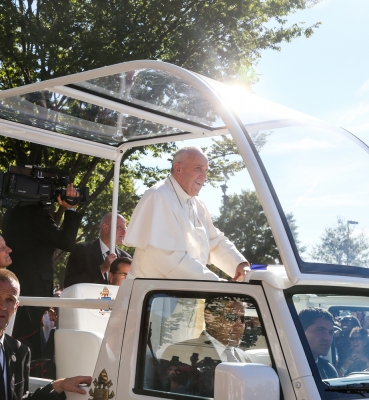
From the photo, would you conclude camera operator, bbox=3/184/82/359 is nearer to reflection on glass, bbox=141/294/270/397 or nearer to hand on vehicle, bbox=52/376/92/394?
hand on vehicle, bbox=52/376/92/394

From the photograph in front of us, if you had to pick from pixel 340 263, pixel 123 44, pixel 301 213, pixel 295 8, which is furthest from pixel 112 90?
pixel 295 8

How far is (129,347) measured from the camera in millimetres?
3240

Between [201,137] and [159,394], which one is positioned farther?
[201,137]

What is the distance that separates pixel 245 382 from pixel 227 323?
54 centimetres

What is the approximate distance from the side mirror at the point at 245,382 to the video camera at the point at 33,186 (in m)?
3.38

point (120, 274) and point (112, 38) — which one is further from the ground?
point (112, 38)

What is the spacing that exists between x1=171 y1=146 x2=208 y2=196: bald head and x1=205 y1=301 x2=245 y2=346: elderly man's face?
148 centimetres

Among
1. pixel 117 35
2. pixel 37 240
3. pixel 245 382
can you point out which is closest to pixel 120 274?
pixel 37 240

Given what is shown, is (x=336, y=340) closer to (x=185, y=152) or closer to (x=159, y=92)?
(x=185, y=152)

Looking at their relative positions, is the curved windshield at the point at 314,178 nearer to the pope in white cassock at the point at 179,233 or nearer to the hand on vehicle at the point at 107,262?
the pope in white cassock at the point at 179,233

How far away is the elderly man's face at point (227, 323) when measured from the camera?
3.04 metres

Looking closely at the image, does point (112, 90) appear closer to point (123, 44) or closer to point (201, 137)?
point (201, 137)

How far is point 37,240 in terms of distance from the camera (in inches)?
233

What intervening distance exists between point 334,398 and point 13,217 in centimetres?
388
